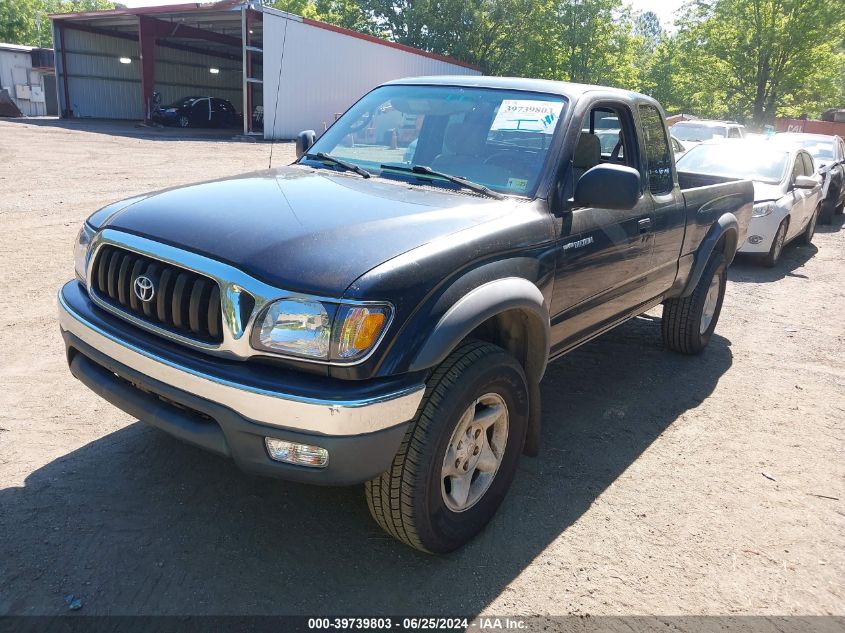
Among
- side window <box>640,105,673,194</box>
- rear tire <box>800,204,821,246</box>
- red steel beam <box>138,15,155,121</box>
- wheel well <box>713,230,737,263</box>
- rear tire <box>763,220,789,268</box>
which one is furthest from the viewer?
red steel beam <box>138,15,155,121</box>

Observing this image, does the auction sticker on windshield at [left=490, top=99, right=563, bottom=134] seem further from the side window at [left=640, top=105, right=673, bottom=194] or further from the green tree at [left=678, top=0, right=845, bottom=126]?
the green tree at [left=678, top=0, right=845, bottom=126]

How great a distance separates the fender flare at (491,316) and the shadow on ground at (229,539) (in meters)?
0.78

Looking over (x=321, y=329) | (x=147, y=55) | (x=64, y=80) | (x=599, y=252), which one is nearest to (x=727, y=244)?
(x=599, y=252)

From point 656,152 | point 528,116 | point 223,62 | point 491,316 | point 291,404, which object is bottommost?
point 291,404

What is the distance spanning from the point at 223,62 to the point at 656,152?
3745 centimetres

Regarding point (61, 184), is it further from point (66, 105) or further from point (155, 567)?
point (66, 105)

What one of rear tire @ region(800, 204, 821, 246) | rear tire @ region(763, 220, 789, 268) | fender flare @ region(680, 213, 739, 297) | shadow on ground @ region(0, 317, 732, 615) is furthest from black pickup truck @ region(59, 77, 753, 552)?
rear tire @ region(800, 204, 821, 246)

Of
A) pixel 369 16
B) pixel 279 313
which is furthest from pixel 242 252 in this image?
pixel 369 16

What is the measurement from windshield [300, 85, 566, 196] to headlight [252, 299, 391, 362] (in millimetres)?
1276

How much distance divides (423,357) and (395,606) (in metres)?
0.97

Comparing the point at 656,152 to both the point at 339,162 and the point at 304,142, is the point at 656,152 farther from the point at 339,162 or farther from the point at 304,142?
the point at 304,142

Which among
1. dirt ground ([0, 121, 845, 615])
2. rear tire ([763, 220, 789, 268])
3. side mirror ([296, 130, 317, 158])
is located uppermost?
side mirror ([296, 130, 317, 158])

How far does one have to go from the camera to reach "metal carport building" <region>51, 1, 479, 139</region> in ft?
79.7

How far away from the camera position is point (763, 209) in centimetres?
881
